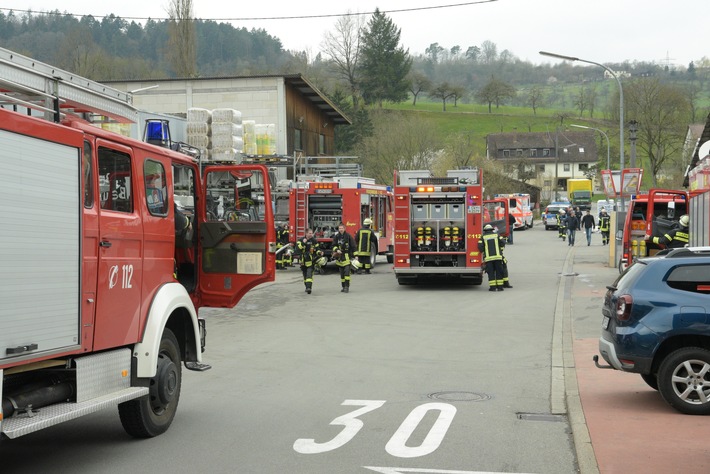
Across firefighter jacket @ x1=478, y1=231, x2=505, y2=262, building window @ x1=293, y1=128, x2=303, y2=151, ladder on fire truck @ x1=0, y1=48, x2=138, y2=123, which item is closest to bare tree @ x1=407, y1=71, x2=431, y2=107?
building window @ x1=293, y1=128, x2=303, y2=151

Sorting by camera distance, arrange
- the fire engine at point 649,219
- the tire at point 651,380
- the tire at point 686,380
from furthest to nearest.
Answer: the fire engine at point 649,219 → the tire at point 651,380 → the tire at point 686,380

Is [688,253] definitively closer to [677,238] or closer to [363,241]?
[677,238]

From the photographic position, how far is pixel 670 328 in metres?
8.68

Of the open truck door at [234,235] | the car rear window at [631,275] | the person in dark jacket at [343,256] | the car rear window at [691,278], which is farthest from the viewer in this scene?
the person in dark jacket at [343,256]

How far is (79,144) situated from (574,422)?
5137 millimetres

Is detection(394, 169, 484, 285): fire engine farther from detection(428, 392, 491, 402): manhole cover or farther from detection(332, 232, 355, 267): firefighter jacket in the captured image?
detection(428, 392, 491, 402): manhole cover

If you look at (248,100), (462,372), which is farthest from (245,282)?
(248,100)

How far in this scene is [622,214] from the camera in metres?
27.6

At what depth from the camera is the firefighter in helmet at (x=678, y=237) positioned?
70.6ft

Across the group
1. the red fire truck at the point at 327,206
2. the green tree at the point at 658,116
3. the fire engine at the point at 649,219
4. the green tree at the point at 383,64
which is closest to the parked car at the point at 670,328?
the fire engine at the point at 649,219

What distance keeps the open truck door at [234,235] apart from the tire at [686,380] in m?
4.10

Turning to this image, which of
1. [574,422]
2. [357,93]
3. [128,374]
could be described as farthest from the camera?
[357,93]

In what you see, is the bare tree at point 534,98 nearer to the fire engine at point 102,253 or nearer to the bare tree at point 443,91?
the bare tree at point 443,91

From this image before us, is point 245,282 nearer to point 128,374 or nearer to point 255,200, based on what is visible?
point 255,200
